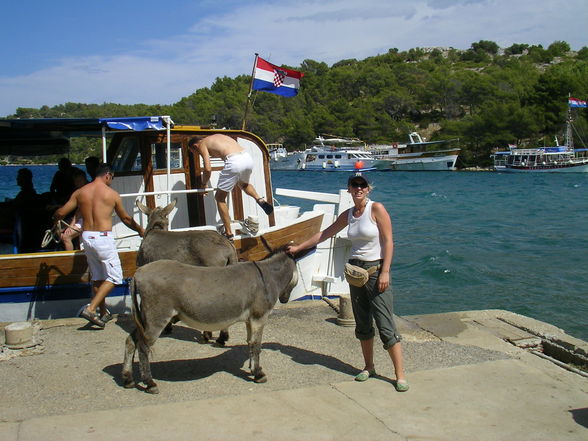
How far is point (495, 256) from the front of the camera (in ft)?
62.8

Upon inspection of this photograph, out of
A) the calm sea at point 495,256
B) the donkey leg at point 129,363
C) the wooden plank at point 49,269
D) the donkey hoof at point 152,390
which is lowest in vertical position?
the calm sea at point 495,256

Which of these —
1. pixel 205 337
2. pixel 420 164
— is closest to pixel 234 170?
Answer: pixel 205 337

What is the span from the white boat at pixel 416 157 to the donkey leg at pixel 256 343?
7258 centimetres

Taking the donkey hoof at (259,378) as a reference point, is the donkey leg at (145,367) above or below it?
above

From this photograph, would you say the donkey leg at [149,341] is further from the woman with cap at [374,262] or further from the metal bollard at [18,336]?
the metal bollard at [18,336]

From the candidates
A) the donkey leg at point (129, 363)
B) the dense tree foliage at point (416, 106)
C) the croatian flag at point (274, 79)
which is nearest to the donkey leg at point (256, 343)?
the donkey leg at point (129, 363)

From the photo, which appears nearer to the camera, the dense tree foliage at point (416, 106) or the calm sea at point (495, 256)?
the calm sea at point (495, 256)

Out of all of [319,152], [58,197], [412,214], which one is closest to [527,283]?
[58,197]

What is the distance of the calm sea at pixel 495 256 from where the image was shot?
13938mm

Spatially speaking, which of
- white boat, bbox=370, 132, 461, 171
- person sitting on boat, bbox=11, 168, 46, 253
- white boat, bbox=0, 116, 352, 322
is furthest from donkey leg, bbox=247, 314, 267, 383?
white boat, bbox=370, 132, 461, 171

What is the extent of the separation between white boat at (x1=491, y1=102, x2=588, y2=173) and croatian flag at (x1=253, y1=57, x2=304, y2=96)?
192 ft

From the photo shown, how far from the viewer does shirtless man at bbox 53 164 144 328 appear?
6609mm

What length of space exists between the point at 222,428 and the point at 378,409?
1.31 meters

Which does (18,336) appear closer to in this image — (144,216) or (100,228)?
(100,228)
